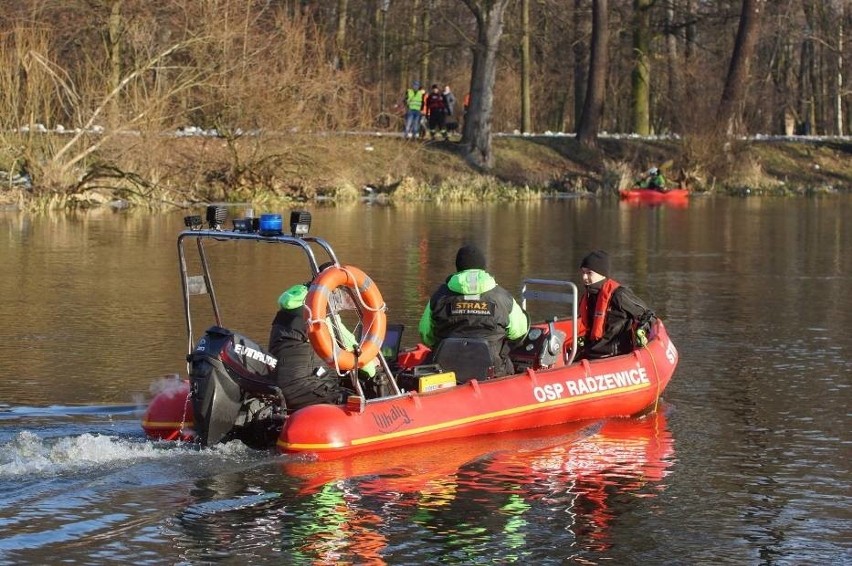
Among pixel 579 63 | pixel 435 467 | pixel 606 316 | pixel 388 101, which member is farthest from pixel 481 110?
pixel 435 467

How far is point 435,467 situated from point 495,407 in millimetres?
1141

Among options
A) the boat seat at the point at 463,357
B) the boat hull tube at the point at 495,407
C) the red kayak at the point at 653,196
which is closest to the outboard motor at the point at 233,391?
the boat hull tube at the point at 495,407

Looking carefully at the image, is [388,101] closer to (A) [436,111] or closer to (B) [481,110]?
(A) [436,111]

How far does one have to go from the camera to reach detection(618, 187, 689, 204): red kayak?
4200 centimetres

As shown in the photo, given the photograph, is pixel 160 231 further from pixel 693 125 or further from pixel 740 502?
pixel 693 125

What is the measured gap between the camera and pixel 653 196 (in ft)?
138

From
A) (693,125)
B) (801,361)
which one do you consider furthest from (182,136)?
(801,361)

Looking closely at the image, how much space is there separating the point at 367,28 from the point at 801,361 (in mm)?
44204

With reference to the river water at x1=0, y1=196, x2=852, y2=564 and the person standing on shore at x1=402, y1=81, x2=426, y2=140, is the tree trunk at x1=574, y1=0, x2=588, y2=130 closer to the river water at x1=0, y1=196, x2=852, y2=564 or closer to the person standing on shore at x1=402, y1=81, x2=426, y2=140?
the person standing on shore at x1=402, y1=81, x2=426, y2=140

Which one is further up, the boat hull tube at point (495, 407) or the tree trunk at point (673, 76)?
the tree trunk at point (673, 76)

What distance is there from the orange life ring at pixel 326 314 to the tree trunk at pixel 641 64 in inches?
1665

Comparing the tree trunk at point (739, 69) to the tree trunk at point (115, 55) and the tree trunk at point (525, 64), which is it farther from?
the tree trunk at point (115, 55)

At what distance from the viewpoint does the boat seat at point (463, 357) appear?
11.9m

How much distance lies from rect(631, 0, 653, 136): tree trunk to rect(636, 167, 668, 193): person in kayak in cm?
879
